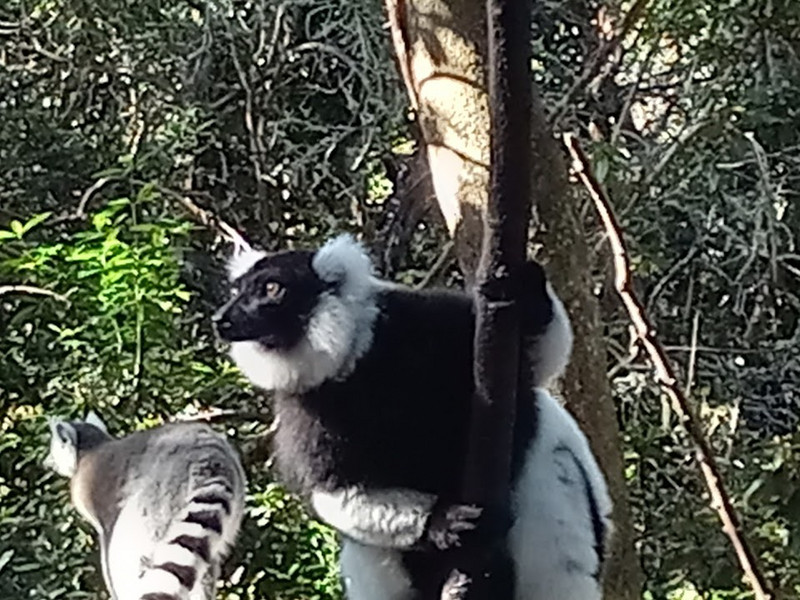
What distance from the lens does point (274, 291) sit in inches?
53.3

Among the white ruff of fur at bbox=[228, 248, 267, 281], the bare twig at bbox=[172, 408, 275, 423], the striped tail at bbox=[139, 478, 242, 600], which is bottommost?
the bare twig at bbox=[172, 408, 275, 423]

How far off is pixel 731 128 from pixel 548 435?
128 cm

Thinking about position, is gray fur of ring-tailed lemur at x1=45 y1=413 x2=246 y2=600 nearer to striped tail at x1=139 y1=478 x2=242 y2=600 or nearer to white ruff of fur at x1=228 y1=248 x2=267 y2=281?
striped tail at x1=139 y1=478 x2=242 y2=600

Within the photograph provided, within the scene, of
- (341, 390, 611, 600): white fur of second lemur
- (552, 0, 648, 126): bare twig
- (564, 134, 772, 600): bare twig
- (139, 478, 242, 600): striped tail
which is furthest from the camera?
(552, 0, 648, 126): bare twig

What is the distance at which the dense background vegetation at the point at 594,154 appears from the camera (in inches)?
95.7

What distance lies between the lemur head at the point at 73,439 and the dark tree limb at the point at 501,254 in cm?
87

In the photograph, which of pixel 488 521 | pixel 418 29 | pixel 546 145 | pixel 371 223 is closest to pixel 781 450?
pixel 371 223

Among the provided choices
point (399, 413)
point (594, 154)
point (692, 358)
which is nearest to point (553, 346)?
point (399, 413)

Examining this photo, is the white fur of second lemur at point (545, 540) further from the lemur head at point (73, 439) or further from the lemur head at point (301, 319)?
the lemur head at point (73, 439)

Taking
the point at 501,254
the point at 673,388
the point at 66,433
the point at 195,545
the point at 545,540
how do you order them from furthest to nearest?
the point at 66,433 < the point at 195,545 < the point at 545,540 < the point at 673,388 < the point at 501,254

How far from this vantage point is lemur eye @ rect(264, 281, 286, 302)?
135 cm

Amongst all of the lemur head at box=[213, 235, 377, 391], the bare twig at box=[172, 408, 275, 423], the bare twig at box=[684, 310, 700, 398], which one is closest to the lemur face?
the lemur head at box=[213, 235, 377, 391]

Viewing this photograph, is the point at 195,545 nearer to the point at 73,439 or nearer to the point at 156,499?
the point at 156,499

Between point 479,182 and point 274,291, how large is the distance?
0.31 meters
